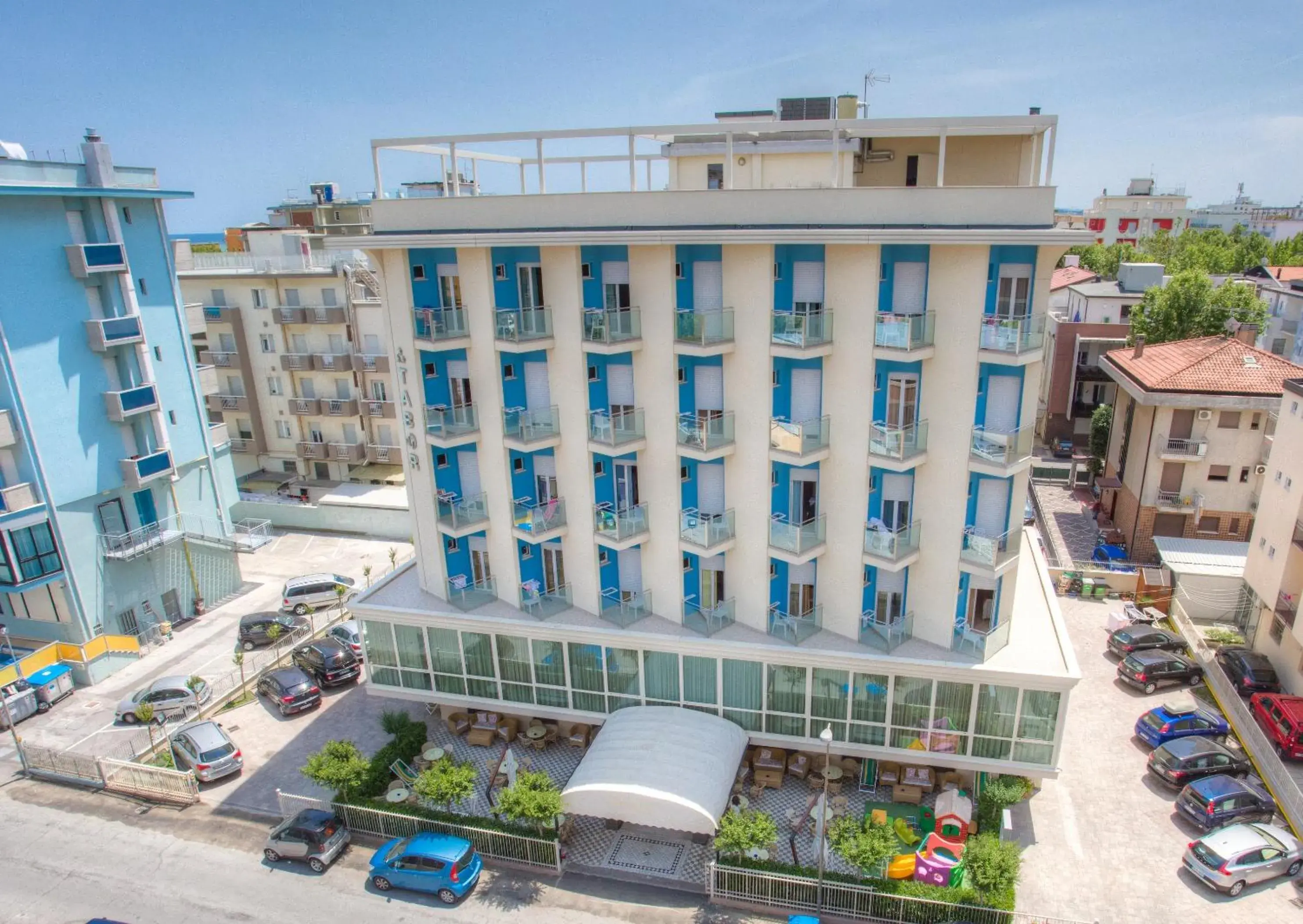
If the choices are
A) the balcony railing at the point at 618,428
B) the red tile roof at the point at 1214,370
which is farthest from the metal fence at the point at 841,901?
the red tile roof at the point at 1214,370

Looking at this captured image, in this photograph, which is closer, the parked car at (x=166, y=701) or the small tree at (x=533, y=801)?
the small tree at (x=533, y=801)

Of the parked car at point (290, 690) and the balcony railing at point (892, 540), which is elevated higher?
the balcony railing at point (892, 540)

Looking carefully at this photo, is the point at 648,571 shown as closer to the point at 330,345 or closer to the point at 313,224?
the point at 330,345

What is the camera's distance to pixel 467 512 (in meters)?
24.8

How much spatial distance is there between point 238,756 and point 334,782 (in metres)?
5.52

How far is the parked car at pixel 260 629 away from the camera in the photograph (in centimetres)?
3244

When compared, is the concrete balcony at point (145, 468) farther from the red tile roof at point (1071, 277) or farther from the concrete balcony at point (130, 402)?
the red tile roof at point (1071, 277)

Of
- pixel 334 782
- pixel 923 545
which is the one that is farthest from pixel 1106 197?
pixel 334 782

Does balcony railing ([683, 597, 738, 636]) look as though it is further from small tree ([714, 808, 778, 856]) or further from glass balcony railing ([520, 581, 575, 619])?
small tree ([714, 808, 778, 856])

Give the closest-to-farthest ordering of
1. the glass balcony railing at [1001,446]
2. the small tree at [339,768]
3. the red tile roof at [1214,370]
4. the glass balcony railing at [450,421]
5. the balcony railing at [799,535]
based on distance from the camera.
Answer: the glass balcony railing at [1001,446], the balcony railing at [799,535], the small tree at [339,768], the glass balcony railing at [450,421], the red tile roof at [1214,370]

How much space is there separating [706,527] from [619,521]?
102 inches

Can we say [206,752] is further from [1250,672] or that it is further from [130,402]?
[1250,672]

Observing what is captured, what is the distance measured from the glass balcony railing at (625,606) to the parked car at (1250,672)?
20291mm

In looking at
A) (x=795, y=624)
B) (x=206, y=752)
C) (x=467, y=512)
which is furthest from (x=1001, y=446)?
(x=206, y=752)
